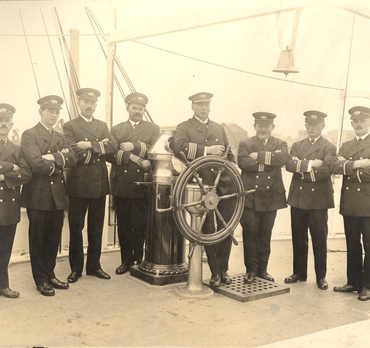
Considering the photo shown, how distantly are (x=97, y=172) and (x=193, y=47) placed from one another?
180 cm

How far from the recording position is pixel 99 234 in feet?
12.6

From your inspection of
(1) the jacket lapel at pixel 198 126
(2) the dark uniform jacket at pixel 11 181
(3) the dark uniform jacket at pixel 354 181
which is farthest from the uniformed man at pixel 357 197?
(2) the dark uniform jacket at pixel 11 181

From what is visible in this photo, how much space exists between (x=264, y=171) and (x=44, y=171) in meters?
1.68

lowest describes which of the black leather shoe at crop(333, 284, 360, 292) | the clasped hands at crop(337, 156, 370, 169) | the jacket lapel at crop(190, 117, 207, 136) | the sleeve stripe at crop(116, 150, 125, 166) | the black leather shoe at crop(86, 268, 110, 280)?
→ the black leather shoe at crop(86, 268, 110, 280)

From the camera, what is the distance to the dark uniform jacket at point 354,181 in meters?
3.48

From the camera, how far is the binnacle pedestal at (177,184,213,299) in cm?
331

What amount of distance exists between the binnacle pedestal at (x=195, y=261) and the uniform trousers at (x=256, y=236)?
0.50 m

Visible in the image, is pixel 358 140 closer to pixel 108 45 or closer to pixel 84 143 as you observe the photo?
pixel 84 143

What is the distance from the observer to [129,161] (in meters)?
3.86

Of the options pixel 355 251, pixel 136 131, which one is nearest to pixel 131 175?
pixel 136 131

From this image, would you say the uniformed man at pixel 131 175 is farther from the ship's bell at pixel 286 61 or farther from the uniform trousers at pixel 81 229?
the ship's bell at pixel 286 61

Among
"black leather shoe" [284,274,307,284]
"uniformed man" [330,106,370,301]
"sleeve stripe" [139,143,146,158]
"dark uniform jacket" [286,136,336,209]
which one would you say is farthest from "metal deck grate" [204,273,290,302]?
"sleeve stripe" [139,143,146,158]

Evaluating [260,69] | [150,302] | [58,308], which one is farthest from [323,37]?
[58,308]

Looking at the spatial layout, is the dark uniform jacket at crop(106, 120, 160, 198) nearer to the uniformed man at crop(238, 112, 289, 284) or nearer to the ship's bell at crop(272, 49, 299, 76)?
the uniformed man at crop(238, 112, 289, 284)
